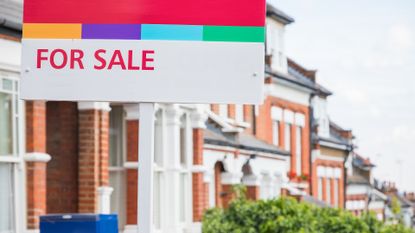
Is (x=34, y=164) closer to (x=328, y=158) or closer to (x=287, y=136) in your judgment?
(x=287, y=136)

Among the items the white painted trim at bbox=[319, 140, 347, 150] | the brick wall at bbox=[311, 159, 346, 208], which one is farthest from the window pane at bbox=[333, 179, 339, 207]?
the white painted trim at bbox=[319, 140, 347, 150]

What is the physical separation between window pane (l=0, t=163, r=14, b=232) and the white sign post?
604cm

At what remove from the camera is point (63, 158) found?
46.1 feet

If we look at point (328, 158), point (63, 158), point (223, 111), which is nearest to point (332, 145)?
point (328, 158)

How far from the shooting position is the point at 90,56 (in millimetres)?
6012

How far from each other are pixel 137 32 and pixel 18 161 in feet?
20.3

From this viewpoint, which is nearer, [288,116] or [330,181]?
[288,116]

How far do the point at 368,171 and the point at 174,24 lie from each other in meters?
51.9

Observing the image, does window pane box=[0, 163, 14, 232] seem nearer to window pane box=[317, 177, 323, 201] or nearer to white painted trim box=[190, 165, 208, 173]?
white painted trim box=[190, 165, 208, 173]

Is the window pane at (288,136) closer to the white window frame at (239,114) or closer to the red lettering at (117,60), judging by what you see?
the white window frame at (239,114)

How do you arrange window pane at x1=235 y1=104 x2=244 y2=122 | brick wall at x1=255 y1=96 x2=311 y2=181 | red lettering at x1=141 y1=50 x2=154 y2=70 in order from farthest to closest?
brick wall at x1=255 y1=96 x2=311 y2=181, window pane at x1=235 y1=104 x2=244 y2=122, red lettering at x1=141 y1=50 x2=154 y2=70

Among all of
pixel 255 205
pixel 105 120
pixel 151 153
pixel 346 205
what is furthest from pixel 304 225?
pixel 346 205

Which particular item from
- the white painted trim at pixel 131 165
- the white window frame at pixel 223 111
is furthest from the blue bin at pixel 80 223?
the white window frame at pixel 223 111

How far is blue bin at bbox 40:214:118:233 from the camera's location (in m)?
7.11
